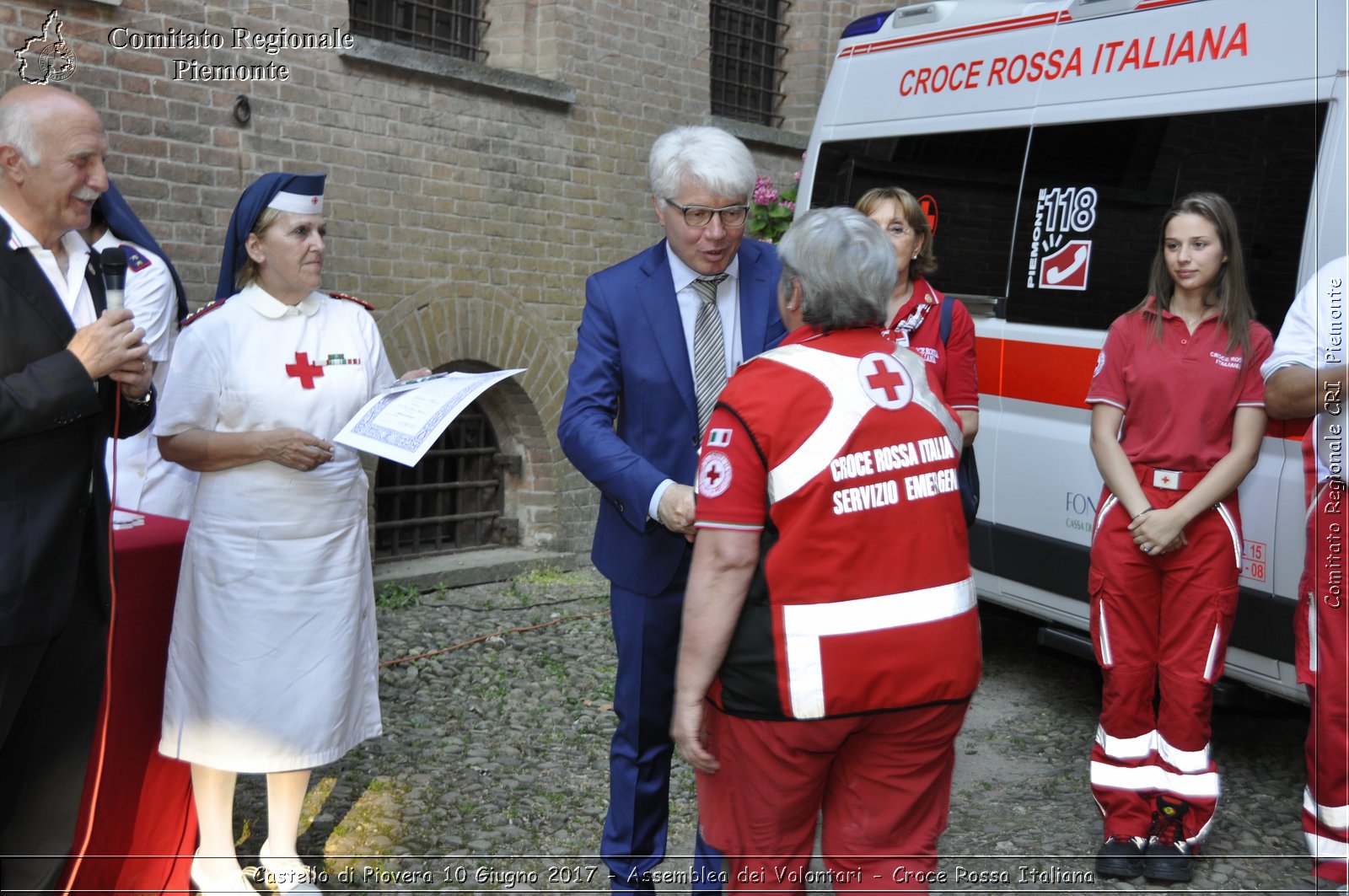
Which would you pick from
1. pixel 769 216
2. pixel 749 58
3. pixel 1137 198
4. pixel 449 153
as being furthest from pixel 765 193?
pixel 1137 198

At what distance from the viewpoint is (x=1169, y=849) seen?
415cm

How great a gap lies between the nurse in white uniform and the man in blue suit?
0.77 metres

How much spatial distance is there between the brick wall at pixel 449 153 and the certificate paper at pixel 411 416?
3.39 meters

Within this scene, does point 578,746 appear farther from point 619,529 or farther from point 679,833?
point 619,529

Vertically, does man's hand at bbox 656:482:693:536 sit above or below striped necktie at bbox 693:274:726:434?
below

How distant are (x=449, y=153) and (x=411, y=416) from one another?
15.0ft

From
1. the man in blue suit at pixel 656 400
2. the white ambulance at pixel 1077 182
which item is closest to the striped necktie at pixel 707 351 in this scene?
the man in blue suit at pixel 656 400

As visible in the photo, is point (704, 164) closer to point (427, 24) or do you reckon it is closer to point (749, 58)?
point (427, 24)

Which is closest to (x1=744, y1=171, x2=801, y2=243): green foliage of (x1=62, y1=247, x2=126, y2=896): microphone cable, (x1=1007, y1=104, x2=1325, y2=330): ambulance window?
(x1=1007, y1=104, x2=1325, y2=330): ambulance window

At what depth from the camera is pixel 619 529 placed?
346 centimetres

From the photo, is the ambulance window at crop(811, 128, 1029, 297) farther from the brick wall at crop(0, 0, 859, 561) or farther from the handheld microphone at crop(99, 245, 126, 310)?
the handheld microphone at crop(99, 245, 126, 310)

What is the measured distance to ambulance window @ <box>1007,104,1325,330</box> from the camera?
4355 millimetres

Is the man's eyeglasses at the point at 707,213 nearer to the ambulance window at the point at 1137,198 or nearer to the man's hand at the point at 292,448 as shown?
the man's hand at the point at 292,448

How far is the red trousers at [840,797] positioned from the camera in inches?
102
